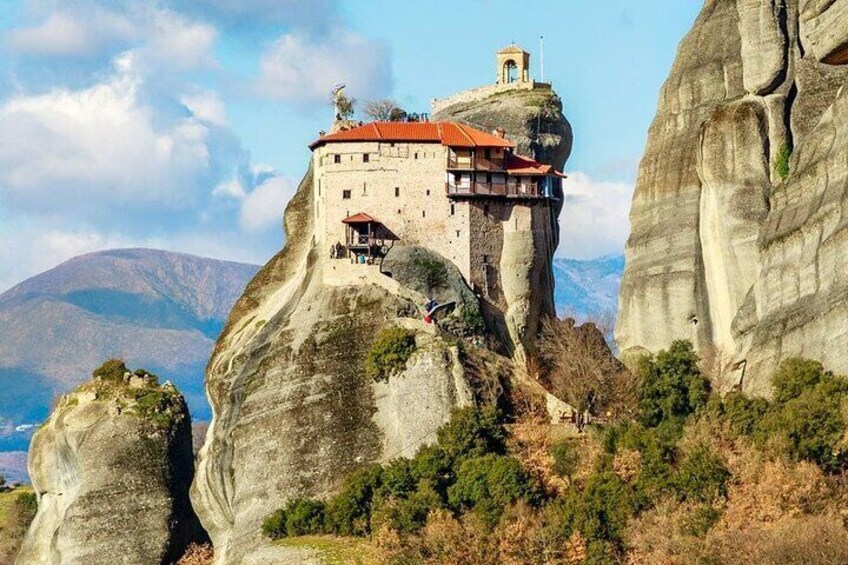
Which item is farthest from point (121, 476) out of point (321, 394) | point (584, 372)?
point (584, 372)

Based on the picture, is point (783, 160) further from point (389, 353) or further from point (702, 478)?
point (702, 478)

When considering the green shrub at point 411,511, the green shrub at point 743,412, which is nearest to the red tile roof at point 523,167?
the green shrub at point 743,412

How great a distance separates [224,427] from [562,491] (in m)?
18.9

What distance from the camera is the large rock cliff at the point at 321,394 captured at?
87375mm

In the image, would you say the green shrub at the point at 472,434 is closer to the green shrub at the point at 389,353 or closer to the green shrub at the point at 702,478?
the green shrub at the point at 389,353

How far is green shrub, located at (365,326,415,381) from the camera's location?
88.3 metres

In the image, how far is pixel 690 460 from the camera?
7688cm

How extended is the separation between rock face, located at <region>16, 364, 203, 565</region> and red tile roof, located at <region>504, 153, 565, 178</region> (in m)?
18.6

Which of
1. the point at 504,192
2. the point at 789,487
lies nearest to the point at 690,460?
the point at 789,487

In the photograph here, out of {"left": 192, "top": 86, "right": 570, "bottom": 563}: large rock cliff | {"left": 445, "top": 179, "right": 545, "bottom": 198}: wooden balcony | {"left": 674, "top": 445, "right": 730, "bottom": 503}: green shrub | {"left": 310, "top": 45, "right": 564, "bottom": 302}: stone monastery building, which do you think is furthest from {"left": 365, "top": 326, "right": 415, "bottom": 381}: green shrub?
{"left": 674, "top": 445, "right": 730, "bottom": 503}: green shrub

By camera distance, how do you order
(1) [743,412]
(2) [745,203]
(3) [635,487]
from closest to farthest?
1. (3) [635,487]
2. (1) [743,412]
3. (2) [745,203]

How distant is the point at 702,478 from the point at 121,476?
3084 centimetres

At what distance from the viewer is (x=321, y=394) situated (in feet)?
294

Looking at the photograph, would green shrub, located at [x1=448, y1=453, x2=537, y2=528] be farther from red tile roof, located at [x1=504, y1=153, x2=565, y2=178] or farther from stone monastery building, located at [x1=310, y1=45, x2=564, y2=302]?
red tile roof, located at [x1=504, y1=153, x2=565, y2=178]
